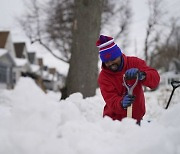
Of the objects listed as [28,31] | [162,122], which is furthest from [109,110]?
[28,31]

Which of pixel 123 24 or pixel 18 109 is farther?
pixel 123 24

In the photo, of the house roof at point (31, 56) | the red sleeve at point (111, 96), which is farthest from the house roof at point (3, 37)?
the red sleeve at point (111, 96)

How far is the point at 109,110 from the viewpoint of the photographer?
3.31m

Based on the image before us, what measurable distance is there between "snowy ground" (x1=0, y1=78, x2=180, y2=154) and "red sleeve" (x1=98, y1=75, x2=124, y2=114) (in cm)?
82

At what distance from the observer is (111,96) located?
10.4ft

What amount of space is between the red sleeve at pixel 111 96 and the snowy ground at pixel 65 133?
2.70 ft

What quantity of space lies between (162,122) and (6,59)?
2542 centimetres

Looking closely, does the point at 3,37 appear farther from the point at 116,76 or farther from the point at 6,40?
the point at 116,76

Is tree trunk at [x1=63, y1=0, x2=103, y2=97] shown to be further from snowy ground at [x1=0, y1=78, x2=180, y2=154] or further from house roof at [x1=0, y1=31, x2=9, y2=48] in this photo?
house roof at [x1=0, y1=31, x2=9, y2=48]

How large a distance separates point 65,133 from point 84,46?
460 centimetres

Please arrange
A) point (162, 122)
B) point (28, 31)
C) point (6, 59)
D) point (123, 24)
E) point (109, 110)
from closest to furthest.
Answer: point (162, 122)
point (109, 110)
point (28, 31)
point (123, 24)
point (6, 59)

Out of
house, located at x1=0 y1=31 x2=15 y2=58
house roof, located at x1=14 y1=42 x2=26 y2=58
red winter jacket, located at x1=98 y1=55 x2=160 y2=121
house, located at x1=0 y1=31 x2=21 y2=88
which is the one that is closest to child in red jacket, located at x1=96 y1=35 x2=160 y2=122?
red winter jacket, located at x1=98 y1=55 x2=160 y2=121

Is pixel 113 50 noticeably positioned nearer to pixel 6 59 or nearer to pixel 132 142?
pixel 132 142

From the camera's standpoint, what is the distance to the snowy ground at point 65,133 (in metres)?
1.74
